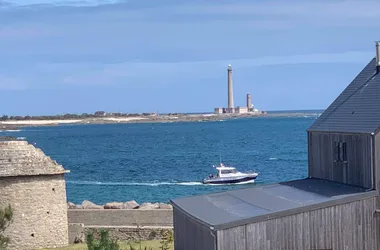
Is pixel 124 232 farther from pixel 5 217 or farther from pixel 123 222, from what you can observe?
pixel 5 217

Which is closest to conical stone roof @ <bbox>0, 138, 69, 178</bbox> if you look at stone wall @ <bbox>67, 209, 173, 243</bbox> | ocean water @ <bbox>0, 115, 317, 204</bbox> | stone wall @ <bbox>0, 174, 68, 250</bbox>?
stone wall @ <bbox>0, 174, 68, 250</bbox>

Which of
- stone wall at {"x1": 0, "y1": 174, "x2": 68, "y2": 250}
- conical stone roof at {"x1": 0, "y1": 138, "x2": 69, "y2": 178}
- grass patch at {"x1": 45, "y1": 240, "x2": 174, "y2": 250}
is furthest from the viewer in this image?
conical stone roof at {"x1": 0, "y1": 138, "x2": 69, "y2": 178}

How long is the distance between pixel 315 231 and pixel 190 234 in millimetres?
3710

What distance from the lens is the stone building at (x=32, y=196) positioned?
32406 mm

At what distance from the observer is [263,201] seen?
76.0ft

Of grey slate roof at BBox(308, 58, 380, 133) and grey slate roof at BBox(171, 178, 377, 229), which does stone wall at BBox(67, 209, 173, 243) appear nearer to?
grey slate roof at BBox(171, 178, 377, 229)

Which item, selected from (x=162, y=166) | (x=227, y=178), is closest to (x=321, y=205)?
(x=227, y=178)

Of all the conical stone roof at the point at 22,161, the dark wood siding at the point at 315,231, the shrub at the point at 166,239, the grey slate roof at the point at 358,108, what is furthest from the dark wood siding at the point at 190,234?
the conical stone roof at the point at 22,161

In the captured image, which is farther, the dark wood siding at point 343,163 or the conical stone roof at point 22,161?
the conical stone roof at point 22,161

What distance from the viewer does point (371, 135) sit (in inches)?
878

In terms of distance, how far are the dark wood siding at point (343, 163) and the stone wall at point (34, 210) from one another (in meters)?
11.3

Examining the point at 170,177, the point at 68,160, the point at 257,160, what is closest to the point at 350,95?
the point at 170,177

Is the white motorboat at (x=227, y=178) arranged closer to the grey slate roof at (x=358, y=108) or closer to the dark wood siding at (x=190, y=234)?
the grey slate roof at (x=358, y=108)

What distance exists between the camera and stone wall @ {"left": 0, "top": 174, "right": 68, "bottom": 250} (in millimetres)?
32344
